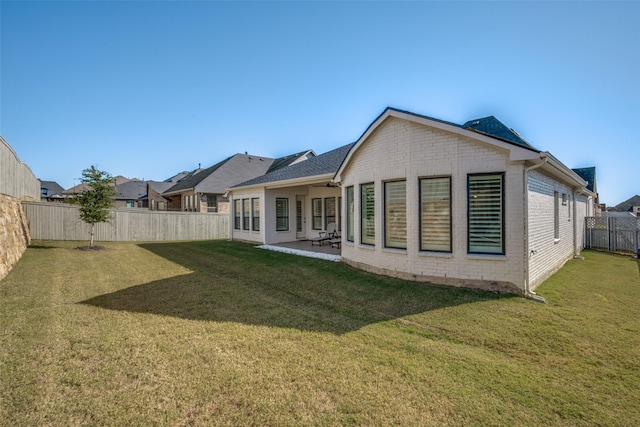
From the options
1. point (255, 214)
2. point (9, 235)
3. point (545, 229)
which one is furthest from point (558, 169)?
point (9, 235)

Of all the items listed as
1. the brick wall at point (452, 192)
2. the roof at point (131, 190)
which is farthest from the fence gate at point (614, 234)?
the roof at point (131, 190)

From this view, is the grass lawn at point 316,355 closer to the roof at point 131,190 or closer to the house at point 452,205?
the house at point 452,205

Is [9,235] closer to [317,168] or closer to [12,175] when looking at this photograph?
[12,175]

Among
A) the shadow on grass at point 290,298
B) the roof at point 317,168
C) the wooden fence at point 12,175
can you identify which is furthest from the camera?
the roof at point 317,168

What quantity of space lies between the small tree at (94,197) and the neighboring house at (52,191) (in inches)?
1794

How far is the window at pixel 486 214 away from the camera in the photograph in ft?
21.5

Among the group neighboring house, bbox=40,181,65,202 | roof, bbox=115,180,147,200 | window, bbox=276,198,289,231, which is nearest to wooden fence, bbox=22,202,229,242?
window, bbox=276,198,289,231

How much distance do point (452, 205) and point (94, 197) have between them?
1572cm

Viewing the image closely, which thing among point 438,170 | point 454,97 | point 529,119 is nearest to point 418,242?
point 438,170

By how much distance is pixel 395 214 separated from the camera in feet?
26.1

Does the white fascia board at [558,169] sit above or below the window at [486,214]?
above

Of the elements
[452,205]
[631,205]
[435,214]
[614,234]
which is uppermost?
[631,205]

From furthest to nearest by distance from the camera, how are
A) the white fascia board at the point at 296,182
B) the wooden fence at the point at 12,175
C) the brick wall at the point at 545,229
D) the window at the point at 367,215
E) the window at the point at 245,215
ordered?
the window at the point at 245,215 → the white fascia board at the point at 296,182 → the wooden fence at the point at 12,175 → the window at the point at 367,215 → the brick wall at the point at 545,229

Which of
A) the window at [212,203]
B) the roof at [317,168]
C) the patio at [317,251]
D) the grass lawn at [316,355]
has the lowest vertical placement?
the grass lawn at [316,355]
